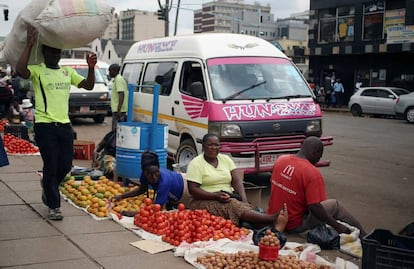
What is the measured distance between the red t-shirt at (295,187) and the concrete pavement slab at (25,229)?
8.07ft

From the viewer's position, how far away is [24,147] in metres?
11.8

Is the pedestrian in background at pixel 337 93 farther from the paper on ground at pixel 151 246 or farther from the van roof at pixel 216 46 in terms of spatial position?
the paper on ground at pixel 151 246

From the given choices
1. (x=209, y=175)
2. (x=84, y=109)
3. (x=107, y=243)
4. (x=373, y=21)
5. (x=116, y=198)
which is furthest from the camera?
(x=373, y=21)

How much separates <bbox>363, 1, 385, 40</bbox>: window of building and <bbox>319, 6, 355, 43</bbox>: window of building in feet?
3.42

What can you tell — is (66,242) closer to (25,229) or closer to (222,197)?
(25,229)

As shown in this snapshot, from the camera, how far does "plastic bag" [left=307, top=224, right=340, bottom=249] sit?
565 centimetres

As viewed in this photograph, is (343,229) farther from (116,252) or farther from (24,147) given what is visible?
(24,147)

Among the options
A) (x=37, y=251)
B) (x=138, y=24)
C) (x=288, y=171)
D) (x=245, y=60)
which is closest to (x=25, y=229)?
(x=37, y=251)

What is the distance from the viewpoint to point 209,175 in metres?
6.60

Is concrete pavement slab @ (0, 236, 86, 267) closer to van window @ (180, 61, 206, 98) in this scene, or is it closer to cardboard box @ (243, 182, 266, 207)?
cardboard box @ (243, 182, 266, 207)

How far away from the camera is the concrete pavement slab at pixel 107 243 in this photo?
537 cm

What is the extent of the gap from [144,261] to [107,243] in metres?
0.68

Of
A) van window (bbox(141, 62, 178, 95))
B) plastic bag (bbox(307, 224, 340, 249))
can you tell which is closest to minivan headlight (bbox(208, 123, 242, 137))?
van window (bbox(141, 62, 178, 95))

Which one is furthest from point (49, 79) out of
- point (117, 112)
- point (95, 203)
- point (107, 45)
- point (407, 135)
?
point (107, 45)
